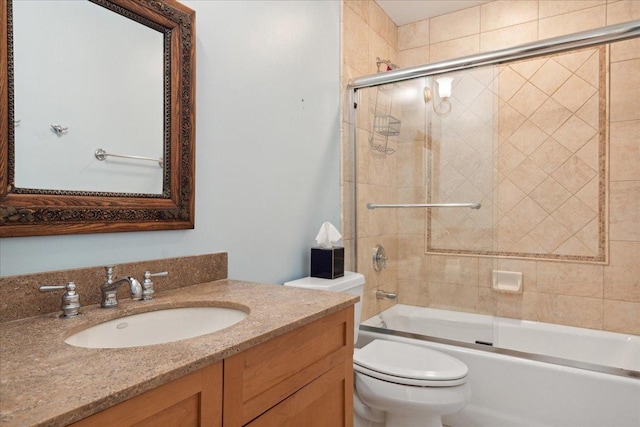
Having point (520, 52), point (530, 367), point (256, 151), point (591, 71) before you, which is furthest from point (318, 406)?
point (591, 71)

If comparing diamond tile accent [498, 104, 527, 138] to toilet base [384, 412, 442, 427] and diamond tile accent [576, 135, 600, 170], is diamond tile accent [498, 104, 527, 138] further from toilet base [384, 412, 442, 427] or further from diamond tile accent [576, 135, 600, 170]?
toilet base [384, 412, 442, 427]

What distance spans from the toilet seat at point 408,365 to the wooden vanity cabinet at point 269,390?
1.52 feet

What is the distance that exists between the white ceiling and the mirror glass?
203cm

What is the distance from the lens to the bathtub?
5.46 ft

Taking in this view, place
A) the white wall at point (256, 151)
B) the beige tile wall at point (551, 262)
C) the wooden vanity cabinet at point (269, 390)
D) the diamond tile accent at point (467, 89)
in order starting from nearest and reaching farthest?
1. the wooden vanity cabinet at point (269, 390)
2. the white wall at point (256, 151)
3. the diamond tile accent at point (467, 89)
4. the beige tile wall at point (551, 262)

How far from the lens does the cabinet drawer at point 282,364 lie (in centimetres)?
77

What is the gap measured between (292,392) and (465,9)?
290 cm

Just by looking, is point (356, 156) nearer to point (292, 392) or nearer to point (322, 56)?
point (322, 56)

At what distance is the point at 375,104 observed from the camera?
2.33 m

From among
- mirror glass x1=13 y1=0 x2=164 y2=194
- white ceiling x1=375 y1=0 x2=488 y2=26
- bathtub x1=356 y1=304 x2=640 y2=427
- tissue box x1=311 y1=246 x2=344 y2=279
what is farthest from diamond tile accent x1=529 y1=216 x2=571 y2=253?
mirror glass x1=13 y1=0 x2=164 y2=194

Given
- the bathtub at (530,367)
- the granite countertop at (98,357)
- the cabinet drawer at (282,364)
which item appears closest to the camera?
the granite countertop at (98,357)

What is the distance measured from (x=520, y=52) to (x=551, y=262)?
1.37m

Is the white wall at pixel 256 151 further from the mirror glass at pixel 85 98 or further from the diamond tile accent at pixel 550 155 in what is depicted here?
the diamond tile accent at pixel 550 155

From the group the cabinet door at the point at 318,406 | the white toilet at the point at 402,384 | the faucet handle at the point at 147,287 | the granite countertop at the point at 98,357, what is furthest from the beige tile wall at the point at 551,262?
the faucet handle at the point at 147,287
